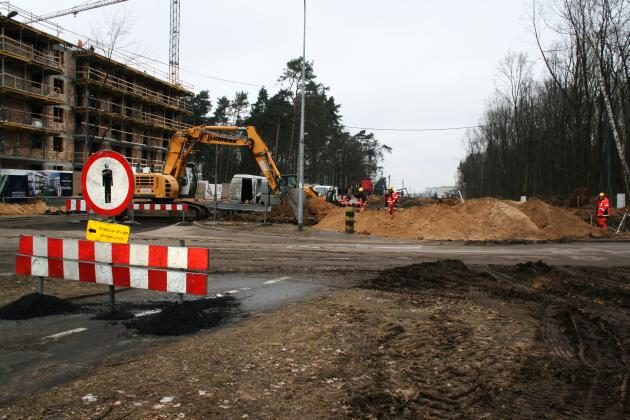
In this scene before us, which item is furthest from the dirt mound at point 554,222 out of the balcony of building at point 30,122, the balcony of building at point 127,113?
the balcony of building at point 127,113

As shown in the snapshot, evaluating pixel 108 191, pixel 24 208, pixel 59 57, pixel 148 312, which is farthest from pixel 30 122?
pixel 148 312

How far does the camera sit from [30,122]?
49344 millimetres

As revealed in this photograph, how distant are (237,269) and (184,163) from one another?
18349mm

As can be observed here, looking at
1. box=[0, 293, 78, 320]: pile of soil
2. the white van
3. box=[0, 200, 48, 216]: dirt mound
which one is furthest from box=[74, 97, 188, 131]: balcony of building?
box=[0, 293, 78, 320]: pile of soil

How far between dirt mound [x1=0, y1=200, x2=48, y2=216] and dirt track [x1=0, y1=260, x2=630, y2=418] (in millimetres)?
28019

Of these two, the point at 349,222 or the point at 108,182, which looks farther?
the point at 349,222

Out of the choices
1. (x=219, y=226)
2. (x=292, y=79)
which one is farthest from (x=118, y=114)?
(x=219, y=226)

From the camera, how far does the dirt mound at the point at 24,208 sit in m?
29.6

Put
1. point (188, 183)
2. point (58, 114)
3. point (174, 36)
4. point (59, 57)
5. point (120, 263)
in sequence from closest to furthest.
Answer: point (120, 263) → point (188, 183) → point (59, 57) → point (58, 114) → point (174, 36)

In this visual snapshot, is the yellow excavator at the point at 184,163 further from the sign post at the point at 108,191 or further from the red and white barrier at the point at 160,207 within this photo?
the sign post at the point at 108,191

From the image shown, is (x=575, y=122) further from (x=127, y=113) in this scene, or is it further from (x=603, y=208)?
(x=127, y=113)

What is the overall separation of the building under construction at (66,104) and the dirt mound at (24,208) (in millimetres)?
7435

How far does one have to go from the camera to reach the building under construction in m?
46.8

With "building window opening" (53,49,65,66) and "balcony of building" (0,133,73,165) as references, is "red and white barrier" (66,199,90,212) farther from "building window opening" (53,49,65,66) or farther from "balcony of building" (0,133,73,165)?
"building window opening" (53,49,65,66)
